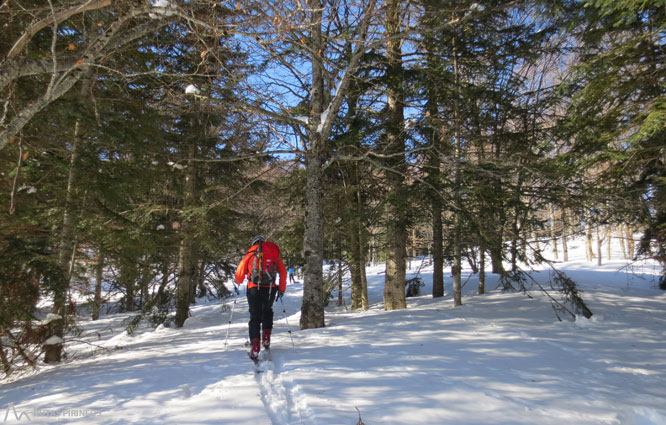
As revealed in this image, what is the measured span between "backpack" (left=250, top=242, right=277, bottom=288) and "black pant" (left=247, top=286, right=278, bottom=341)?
3.6 inches

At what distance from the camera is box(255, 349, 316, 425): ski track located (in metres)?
2.86

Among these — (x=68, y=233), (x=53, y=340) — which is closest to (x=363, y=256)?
(x=68, y=233)

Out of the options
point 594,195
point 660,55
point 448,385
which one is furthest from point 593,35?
point 448,385

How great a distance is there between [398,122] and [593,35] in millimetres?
4368

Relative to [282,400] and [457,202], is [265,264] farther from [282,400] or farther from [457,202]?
[457,202]

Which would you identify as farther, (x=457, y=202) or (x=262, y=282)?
(x=457, y=202)

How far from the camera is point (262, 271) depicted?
5152 mm

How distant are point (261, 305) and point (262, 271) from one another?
52 centimetres

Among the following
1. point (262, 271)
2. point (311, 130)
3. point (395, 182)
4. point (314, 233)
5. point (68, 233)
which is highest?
point (311, 130)

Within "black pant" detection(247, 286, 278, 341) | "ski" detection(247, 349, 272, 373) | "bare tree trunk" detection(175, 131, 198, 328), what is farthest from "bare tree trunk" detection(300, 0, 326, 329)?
"bare tree trunk" detection(175, 131, 198, 328)

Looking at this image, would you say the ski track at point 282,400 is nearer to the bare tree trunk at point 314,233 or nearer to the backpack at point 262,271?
the backpack at point 262,271

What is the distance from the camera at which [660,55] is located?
20.4ft

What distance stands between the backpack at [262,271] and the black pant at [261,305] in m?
0.09

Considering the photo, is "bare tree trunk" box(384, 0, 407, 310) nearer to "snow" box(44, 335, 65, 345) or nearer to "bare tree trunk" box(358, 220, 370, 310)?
"bare tree trunk" box(358, 220, 370, 310)
